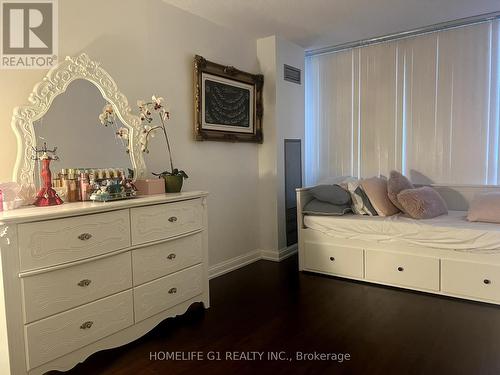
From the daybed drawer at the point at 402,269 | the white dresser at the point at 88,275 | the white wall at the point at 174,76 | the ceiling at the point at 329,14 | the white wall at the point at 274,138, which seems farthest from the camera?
the white wall at the point at 274,138

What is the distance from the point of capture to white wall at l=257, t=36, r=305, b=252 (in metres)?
4.00

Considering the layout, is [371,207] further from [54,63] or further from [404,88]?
[54,63]

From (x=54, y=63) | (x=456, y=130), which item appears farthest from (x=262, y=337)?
(x=456, y=130)

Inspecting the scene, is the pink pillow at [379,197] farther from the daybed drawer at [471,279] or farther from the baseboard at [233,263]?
the baseboard at [233,263]

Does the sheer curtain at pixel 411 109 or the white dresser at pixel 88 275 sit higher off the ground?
the sheer curtain at pixel 411 109

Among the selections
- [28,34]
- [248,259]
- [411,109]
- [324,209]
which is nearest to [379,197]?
[324,209]

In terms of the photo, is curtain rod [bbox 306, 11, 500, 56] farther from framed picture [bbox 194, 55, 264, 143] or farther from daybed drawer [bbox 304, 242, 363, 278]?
daybed drawer [bbox 304, 242, 363, 278]

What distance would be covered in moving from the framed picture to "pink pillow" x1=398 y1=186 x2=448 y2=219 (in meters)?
1.54

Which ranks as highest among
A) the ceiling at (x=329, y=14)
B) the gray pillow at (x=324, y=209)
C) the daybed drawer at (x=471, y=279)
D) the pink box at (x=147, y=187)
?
the ceiling at (x=329, y=14)

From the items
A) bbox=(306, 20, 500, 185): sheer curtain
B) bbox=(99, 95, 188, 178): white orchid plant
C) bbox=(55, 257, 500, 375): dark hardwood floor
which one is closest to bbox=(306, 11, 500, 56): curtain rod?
bbox=(306, 20, 500, 185): sheer curtain

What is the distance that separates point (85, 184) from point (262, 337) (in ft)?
4.69

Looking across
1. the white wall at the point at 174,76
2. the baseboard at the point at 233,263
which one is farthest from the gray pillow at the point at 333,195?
the baseboard at the point at 233,263

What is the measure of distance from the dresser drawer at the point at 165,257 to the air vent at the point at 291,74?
2200mm

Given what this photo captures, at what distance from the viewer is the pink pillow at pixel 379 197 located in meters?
3.43
